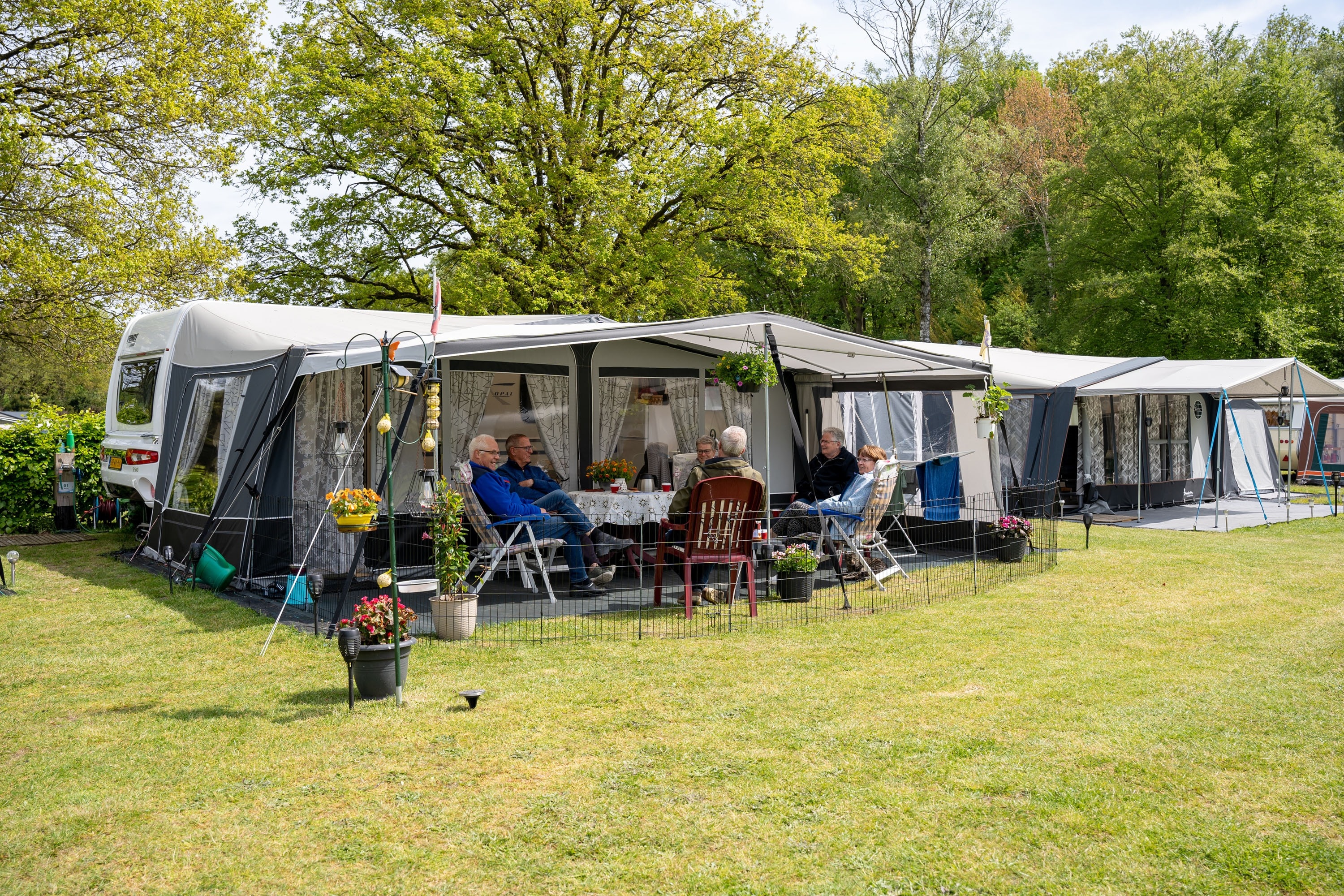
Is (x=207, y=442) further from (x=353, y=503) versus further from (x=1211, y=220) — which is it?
(x=1211, y=220)

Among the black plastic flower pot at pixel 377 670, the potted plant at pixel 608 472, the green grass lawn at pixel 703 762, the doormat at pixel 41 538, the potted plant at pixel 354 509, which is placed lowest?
the green grass lawn at pixel 703 762

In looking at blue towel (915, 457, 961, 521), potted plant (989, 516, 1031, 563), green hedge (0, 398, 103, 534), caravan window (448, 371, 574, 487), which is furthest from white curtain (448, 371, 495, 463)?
green hedge (0, 398, 103, 534)

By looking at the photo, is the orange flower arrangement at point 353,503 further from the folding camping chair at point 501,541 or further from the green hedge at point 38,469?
the green hedge at point 38,469

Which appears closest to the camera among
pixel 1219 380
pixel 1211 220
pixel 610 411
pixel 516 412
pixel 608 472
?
pixel 608 472

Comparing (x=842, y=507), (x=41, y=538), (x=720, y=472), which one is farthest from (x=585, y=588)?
(x=41, y=538)

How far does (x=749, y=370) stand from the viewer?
24.9 feet

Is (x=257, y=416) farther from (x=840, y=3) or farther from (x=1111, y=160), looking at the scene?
(x=840, y=3)

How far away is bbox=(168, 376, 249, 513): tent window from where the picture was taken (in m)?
7.73

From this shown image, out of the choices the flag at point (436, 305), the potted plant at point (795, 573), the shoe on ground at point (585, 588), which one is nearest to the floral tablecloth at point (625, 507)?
the shoe on ground at point (585, 588)

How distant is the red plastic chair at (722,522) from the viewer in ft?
20.8

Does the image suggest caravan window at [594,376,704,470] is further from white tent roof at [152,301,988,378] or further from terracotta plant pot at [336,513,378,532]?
terracotta plant pot at [336,513,378,532]

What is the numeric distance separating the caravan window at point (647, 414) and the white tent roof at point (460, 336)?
1.47 ft

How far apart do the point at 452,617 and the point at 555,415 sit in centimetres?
378

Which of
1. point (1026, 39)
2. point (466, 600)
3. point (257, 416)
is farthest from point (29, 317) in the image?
point (1026, 39)
